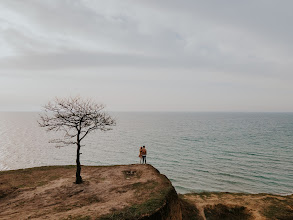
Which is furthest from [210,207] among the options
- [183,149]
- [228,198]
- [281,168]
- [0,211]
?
[183,149]

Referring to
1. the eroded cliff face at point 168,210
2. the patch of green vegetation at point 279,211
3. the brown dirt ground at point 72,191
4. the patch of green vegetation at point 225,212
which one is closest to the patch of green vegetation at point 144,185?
the brown dirt ground at point 72,191

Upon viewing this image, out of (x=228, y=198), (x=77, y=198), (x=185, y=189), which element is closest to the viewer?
(x=77, y=198)

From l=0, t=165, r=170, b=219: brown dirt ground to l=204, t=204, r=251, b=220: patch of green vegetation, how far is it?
7097 mm

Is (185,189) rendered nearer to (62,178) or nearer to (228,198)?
(228,198)

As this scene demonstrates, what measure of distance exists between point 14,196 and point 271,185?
122 ft

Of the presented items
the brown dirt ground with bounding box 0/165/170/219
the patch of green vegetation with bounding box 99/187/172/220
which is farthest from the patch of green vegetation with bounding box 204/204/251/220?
the patch of green vegetation with bounding box 99/187/172/220

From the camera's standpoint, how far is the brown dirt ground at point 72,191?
12503 millimetres

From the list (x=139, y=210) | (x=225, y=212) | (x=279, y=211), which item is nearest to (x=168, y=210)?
(x=139, y=210)

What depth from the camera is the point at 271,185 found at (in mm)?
29766

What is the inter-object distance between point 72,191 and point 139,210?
841 centimetres

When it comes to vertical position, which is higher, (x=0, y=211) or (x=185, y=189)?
(x=0, y=211)

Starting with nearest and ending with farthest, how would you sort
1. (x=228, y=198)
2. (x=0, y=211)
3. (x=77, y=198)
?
1. (x=0, y=211)
2. (x=77, y=198)
3. (x=228, y=198)

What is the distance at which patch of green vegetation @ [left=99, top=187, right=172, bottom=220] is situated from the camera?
36.2 ft

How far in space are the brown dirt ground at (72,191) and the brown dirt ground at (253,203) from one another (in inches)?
304
